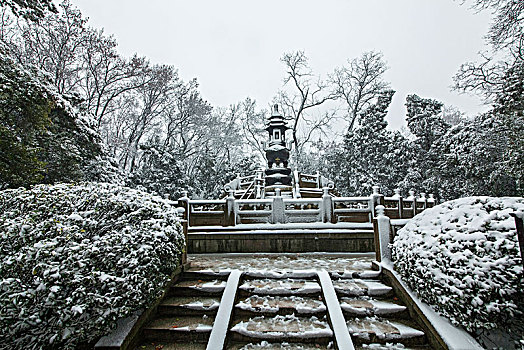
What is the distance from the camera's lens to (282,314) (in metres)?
4.18

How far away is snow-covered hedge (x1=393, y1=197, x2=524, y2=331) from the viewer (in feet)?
10.2

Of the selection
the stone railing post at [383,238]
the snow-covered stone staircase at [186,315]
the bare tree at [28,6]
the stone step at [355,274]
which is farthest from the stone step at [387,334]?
the bare tree at [28,6]

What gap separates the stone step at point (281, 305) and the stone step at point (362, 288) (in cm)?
47

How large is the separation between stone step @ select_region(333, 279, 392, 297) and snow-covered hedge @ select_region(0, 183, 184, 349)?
9.29 feet

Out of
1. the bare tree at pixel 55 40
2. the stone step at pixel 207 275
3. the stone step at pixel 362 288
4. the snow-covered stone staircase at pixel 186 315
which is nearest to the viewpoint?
the snow-covered stone staircase at pixel 186 315

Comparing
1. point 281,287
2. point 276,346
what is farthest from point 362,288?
point 276,346

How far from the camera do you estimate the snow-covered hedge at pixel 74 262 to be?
308cm

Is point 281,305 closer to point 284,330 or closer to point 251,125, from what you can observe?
point 284,330

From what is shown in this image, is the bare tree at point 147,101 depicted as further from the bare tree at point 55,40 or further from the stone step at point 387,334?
the stone step at point 387,334

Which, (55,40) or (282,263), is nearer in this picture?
(282,263)

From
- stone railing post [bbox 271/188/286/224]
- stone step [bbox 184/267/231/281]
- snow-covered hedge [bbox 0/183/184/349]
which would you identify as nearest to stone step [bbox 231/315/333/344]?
stone step [bbox 184/267/231/281]

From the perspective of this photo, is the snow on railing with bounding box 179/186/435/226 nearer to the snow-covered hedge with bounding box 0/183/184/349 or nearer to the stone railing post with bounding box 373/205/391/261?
the stone railing post with bounding box 373/205/391/261

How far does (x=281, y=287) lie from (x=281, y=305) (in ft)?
1.44

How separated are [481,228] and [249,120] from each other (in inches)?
1322
